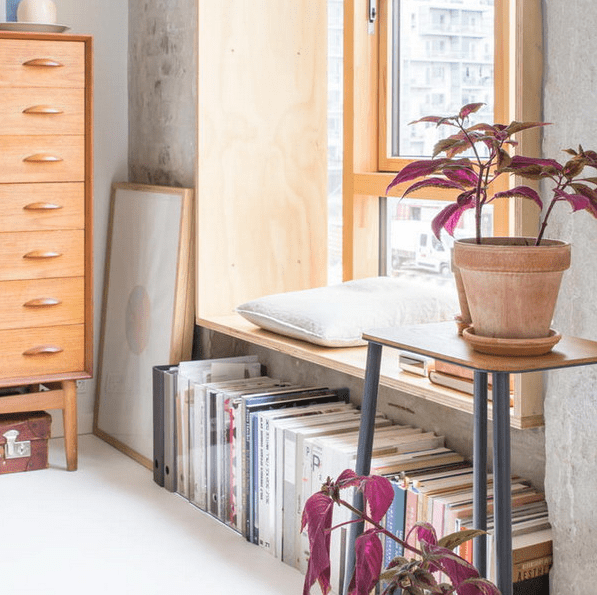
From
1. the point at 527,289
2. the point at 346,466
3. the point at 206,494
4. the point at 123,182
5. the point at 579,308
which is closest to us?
the point at 527,289

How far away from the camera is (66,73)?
324 centimetres

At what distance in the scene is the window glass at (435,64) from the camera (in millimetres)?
2705

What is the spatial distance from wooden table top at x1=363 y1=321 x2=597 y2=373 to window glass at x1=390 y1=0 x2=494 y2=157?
3.61ft

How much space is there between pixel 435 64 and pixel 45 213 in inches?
50.0

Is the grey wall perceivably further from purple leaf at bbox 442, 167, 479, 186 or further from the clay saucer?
the clay saucer

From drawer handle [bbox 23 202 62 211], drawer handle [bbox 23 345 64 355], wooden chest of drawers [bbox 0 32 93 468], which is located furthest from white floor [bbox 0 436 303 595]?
drawer handle [bbox 23 202 62 211]

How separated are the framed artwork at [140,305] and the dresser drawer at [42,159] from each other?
28cm

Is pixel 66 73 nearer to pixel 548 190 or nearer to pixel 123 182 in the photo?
pixel 123 182

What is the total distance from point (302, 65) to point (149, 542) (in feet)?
5.00

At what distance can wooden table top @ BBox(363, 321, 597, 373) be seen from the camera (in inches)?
58.2

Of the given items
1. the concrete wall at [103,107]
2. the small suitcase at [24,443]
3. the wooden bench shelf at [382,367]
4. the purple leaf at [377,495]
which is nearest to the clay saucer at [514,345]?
the purple leaf at [377,495]

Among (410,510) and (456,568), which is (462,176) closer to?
(456,568)

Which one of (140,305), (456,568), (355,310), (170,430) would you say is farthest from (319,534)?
(140,305)

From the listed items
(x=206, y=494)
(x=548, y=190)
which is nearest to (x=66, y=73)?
(x=206, y=494)
